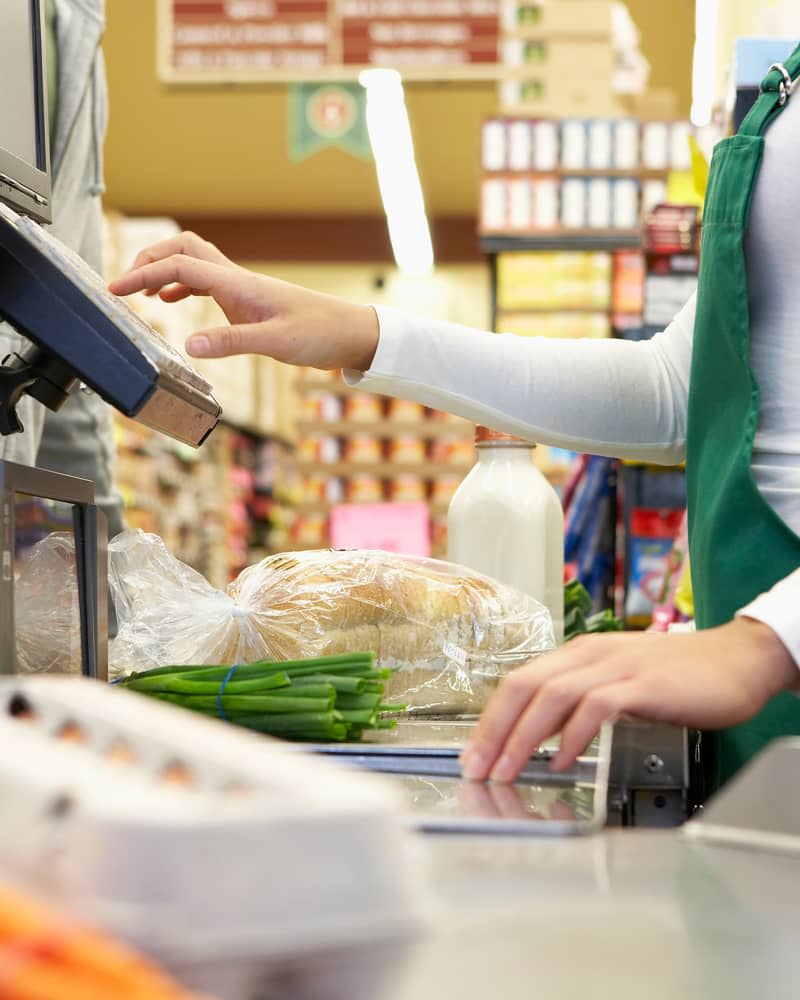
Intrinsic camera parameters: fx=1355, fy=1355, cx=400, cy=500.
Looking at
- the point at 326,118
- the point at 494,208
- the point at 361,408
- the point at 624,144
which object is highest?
the point at 326,118

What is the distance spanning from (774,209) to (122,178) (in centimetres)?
1073

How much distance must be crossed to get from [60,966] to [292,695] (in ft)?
2.50

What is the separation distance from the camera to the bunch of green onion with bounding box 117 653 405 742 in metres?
1.09

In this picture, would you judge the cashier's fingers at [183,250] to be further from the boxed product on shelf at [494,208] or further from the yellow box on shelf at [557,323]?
the yellow box on shelf at [557,323]

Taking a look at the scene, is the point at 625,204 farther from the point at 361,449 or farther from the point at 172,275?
the point at 172,275

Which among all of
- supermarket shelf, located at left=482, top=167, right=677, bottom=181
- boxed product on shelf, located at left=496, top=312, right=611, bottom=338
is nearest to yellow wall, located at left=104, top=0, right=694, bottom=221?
supermarket shelf, located at left=482, top=167, right=677, bottom=181

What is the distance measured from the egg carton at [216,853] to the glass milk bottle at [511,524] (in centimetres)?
136

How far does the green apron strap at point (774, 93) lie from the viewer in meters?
1.30

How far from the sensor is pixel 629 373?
1.59 m

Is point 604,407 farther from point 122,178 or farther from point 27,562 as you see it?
point 122,178

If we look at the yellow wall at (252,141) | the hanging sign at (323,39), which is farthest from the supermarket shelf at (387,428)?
the hanging sign at (323,39)

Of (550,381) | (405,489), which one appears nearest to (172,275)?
(550,381)

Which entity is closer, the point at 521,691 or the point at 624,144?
the point at 521,691

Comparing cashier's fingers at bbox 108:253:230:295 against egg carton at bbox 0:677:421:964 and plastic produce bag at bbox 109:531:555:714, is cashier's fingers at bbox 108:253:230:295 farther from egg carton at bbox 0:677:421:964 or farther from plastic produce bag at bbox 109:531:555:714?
egg carton at bbox 0:677:421:964
